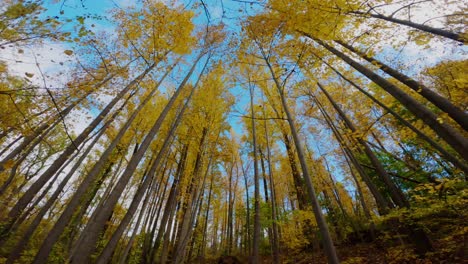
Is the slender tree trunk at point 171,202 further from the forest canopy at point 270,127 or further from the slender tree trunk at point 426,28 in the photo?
the slender tree trunk at point 426,28

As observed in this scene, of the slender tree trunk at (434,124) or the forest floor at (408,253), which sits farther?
the forest floor at (408,253)

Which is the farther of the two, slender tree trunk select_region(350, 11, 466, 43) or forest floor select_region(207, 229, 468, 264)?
forest floor select_region(207, 229, 468, 264)

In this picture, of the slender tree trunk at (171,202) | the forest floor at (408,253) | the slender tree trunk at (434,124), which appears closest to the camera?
the slender tree trunk at (434,124)

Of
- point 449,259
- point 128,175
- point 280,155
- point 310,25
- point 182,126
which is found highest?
point 280,155

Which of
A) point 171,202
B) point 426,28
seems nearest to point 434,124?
point 426,28

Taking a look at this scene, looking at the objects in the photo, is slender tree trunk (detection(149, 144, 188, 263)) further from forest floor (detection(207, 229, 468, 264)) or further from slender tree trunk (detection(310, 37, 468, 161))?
slender tree trunk (detection(310, 37, 468, 161))

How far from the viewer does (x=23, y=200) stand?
5.96 m

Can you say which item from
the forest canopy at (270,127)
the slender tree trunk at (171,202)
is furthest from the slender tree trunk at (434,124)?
the slender tree trunk at (171,202)

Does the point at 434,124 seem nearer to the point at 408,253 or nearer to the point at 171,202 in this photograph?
the point at 408,253

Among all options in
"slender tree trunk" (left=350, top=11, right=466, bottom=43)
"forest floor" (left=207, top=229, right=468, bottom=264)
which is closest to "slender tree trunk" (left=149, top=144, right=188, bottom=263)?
"forest floor" (left=207, top=229, right=468, bottom=264)

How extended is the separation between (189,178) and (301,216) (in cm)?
541

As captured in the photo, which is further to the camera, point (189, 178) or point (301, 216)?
point (189, 178)

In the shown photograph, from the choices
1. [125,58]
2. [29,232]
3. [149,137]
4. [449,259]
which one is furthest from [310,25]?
[29,232]

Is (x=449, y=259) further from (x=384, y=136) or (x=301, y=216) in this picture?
(x=384, y=136)
